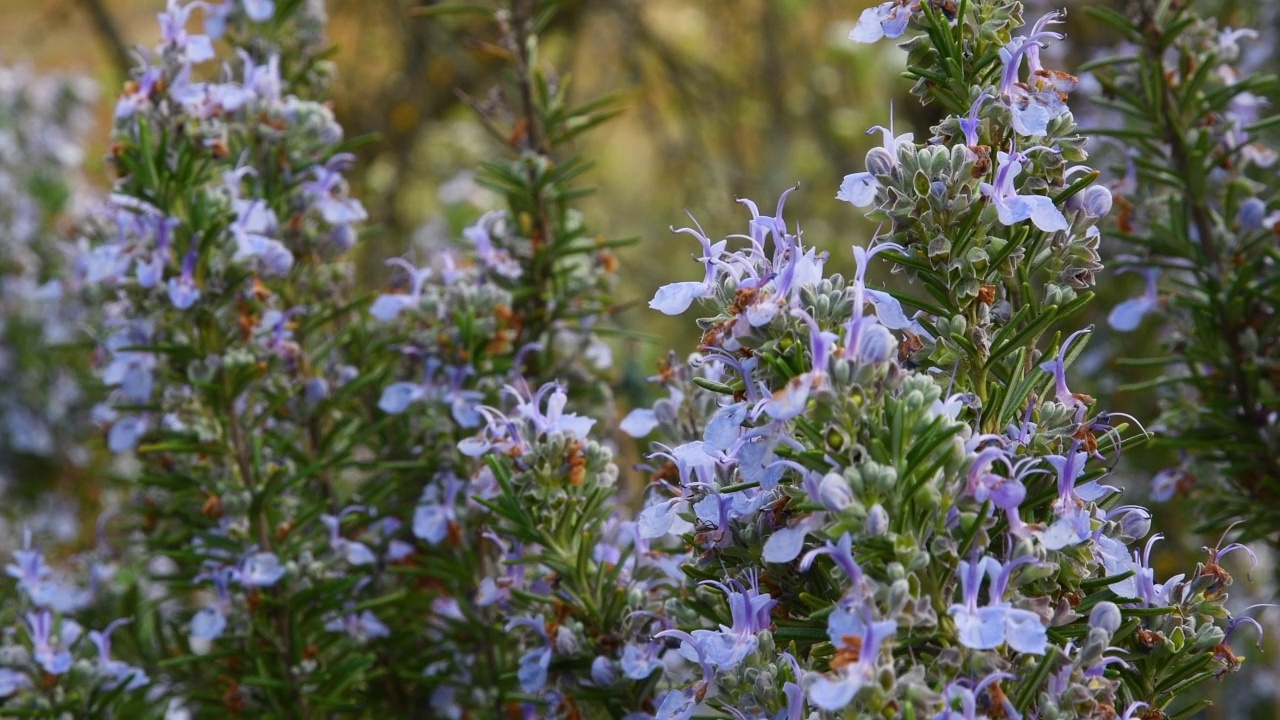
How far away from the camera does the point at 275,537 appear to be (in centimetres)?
170

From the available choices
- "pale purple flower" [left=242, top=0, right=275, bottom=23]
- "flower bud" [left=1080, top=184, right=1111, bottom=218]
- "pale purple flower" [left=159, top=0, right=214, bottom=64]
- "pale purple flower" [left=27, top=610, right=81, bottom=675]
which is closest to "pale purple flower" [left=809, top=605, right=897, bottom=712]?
"flower bud" [left=1080, top=184, right=1111, bottom=218]

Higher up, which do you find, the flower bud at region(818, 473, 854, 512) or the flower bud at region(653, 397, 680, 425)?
the flower bud at region(653, 397, 680, 425)

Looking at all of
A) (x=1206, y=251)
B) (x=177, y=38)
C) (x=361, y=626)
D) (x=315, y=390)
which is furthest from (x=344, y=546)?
(x=1206, y=251)

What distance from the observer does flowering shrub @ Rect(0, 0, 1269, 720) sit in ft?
3.19

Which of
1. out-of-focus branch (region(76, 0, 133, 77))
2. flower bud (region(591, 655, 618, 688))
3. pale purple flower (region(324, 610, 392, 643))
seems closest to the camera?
flower bud (region(591, 655, 618, 688))

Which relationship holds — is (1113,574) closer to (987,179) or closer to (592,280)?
(987,179)

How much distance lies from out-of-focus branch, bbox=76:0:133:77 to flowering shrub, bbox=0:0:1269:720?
6.48 feet

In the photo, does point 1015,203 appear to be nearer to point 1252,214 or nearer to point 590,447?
point 590,447

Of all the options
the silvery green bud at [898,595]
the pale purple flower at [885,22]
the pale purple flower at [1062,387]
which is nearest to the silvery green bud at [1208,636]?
the pale purple flower at [1062,387]

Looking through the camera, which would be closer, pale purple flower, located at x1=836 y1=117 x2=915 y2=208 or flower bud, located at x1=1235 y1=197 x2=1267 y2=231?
pale purple flower, located at x1=836 y1=117 x2=915 y2=208

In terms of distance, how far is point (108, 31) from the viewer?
3.97 m

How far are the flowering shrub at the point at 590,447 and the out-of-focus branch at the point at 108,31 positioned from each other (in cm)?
198

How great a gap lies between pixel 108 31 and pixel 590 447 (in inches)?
132

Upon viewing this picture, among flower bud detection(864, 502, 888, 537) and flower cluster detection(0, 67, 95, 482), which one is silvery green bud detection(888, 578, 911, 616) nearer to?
flower bud detection(864, 502, 888, 537)
